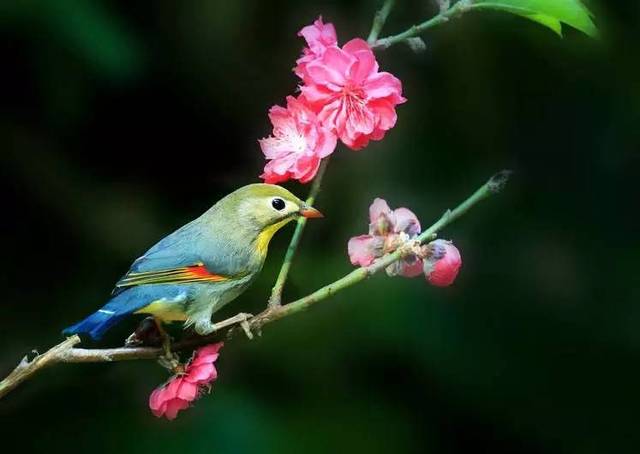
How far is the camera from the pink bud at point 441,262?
79cm

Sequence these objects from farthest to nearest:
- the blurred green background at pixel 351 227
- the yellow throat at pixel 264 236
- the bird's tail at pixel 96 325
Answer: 1. the blurred green background at pixel 351 227
2. the yellow throat at pixel 264 236
3. the bird's tail at pixel 96 325

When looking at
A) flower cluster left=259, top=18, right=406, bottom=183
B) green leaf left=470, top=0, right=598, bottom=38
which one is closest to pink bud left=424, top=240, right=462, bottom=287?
flower cluster left=259, top=18, right=406, bottom=183

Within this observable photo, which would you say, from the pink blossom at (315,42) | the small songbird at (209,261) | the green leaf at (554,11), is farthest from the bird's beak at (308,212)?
the green leaf at (554,11)

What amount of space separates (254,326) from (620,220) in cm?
80

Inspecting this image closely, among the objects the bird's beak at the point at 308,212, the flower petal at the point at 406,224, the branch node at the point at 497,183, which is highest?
the bird's beak at the point at 308,212

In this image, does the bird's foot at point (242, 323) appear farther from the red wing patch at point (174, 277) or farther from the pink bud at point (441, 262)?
the pink bud at point (441, 262)

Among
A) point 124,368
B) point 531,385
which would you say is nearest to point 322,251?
point 124,368

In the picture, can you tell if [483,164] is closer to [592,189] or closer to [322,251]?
[592,189]

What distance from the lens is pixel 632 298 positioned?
57.1 inches

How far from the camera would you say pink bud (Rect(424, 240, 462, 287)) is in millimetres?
791

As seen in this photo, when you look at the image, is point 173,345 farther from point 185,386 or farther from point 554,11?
point 554,11

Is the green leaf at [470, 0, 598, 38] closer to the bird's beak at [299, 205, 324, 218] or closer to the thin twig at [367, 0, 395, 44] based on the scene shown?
the thin twig at [367, 0, 395, 44]

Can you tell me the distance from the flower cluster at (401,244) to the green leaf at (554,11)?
197mm

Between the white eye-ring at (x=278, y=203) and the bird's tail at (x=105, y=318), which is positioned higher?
the white eye-ring at (x=278, y=203)
